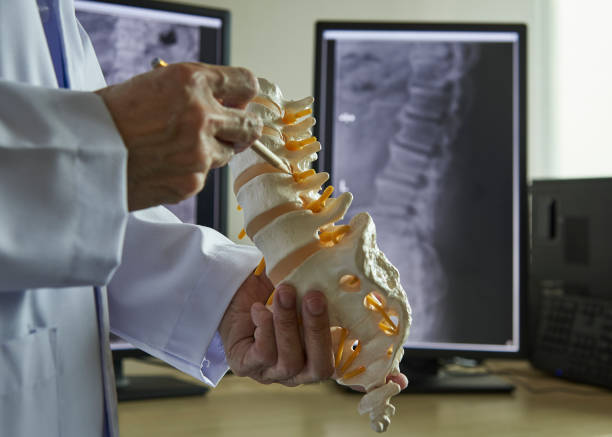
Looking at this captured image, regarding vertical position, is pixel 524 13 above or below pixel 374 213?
above

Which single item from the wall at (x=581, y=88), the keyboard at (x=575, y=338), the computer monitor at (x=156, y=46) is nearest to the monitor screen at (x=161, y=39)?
the computer monitor at (x=156, y=46)

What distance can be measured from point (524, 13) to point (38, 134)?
1.85 metres

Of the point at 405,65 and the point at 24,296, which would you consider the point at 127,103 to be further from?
the point at 405,65

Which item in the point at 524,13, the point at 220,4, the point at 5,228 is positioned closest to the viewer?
the point at 5,228

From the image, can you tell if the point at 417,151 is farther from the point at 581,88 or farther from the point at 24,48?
the point at 581,88

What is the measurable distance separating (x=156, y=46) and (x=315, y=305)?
813 mm

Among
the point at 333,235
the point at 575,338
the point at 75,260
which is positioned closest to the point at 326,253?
the point at 333,235

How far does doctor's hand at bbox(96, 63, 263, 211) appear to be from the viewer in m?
0.50

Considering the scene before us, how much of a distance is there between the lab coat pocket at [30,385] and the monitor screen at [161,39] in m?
0.60

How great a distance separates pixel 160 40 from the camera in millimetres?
1256

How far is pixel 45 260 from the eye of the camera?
0.50 metres

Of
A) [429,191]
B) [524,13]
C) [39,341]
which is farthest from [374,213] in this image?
[524,13]

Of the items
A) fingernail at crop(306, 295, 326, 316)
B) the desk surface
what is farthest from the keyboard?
fingernail at crop(306, 295, 326, 316)

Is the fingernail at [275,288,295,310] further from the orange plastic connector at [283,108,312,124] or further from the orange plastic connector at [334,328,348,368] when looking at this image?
the orange plastic connector at [283,108,312,124]
